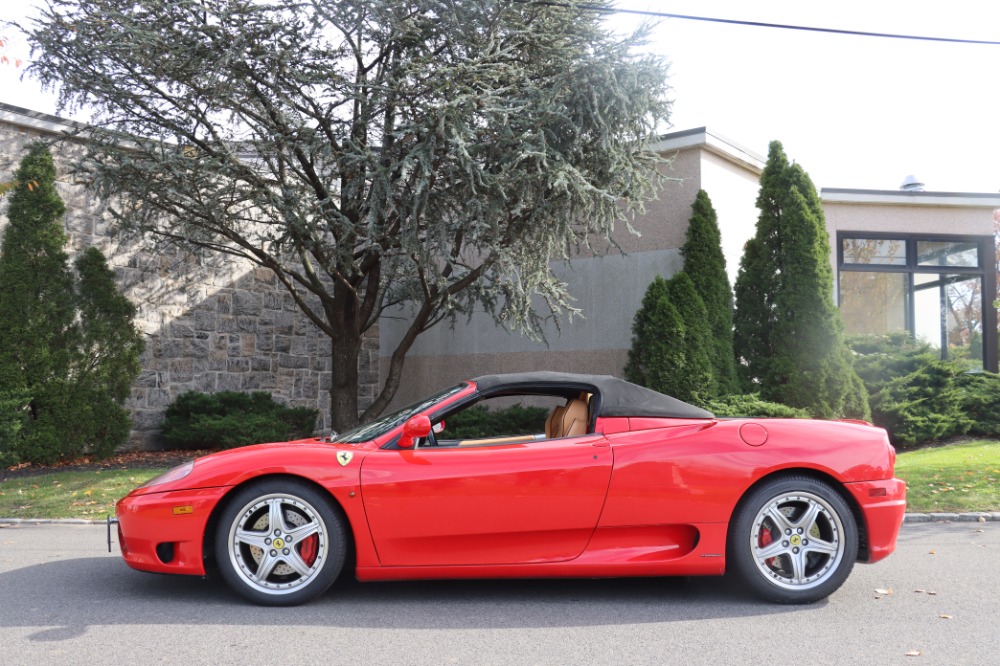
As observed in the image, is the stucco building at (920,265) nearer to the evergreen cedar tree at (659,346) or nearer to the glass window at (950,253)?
the glass window at (950,253)

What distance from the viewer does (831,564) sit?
16.1 feet

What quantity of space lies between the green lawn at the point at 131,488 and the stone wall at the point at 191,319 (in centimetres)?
333

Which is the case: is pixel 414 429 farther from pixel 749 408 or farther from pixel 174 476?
pixel 749 408

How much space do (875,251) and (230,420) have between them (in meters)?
13.3

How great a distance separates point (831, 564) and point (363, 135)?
8.13m

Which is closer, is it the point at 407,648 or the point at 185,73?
the point at 407,648

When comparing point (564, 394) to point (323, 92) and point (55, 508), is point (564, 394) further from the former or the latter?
point (323, 92)

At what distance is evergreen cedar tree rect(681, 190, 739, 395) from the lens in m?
13.4

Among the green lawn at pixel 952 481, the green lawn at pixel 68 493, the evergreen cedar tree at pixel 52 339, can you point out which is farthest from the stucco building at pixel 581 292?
the green lawn at pixel 952 481

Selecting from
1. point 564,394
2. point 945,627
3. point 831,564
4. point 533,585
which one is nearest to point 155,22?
point 564,394

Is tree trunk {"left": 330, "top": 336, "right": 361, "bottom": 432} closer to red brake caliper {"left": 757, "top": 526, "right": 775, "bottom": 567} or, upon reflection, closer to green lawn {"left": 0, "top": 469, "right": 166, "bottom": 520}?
green lawn {"left": 0, "top": 469, "right": 166, "bottom": 520}

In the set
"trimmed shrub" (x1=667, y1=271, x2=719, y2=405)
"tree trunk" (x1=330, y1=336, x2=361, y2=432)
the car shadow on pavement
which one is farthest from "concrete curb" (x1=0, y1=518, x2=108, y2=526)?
"trimmed shrub" (x1=667, y1=271, x2=719, y2=405)

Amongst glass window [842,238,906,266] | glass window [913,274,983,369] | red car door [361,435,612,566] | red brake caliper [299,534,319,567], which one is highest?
glass window [842,238,906,266]

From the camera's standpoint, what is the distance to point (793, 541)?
16.1ft
